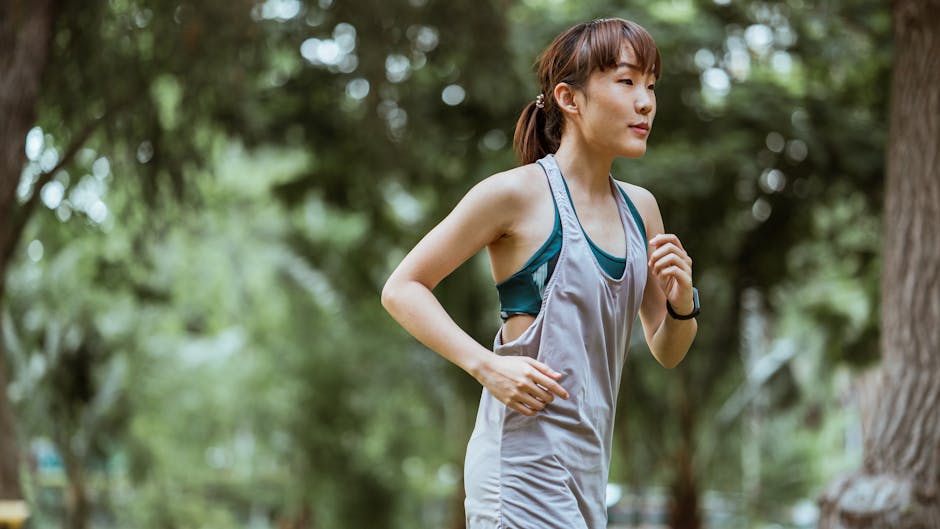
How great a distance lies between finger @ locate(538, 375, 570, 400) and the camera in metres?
2.26

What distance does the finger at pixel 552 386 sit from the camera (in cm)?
226

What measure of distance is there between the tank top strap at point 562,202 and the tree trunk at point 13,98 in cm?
592

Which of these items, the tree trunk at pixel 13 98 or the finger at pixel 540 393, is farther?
the tree trunk at pixel 13 98

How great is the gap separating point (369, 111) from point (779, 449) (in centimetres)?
1278

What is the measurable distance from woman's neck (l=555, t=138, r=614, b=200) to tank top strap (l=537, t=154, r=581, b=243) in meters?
0.03

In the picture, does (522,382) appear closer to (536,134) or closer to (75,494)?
(536,134)

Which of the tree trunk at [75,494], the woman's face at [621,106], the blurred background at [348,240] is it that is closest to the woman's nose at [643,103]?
the woman's face at [621,106]

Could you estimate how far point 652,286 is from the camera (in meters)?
2.72

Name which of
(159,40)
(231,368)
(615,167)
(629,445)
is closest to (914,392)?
(615,167)

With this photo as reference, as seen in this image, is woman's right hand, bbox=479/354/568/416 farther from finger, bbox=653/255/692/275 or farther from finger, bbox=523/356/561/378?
finger, bbox=653/255/692/275

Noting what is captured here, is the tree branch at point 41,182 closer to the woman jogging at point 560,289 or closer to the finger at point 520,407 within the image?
the woman jogging at point 560,289

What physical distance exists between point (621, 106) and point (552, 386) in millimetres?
614

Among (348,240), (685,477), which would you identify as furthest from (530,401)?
(348,240)

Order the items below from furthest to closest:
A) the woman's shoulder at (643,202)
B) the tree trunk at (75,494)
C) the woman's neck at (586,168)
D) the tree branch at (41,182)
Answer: the tree trunk at (75,494) < the tree branch at (41,182) < the woman's shoulder at (643,202) < the woman's neck at (586,168)
